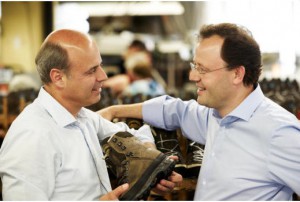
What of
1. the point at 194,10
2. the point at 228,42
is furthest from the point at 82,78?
the point at 194,10

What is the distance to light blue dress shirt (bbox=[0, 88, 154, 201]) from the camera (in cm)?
167

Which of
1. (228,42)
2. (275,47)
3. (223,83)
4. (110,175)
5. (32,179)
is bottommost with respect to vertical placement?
(275,47)

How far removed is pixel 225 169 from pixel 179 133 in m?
0.49

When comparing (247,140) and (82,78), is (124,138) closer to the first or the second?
(82,78)

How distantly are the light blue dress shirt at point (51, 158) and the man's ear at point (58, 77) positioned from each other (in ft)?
0.19

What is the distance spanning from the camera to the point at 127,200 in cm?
165

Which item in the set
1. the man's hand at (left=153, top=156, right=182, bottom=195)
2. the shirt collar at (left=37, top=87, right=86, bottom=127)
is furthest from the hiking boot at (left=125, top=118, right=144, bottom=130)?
the man's hand at (left=153, top=156, right=182, bottom=195)

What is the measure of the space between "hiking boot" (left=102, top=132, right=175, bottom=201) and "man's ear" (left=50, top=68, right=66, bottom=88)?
11.0 inches

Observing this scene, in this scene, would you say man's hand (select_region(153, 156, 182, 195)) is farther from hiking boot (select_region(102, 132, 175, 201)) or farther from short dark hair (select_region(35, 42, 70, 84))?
short dark hair (select_region(35, 42, 70, 84))

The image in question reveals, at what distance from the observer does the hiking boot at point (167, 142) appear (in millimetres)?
2254

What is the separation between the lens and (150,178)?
65.6 inches

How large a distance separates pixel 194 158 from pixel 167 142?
0.47 ft

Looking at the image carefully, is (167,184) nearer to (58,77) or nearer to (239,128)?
(239,128)

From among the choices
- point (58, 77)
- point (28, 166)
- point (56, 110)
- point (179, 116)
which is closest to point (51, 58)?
point (58, 77)
